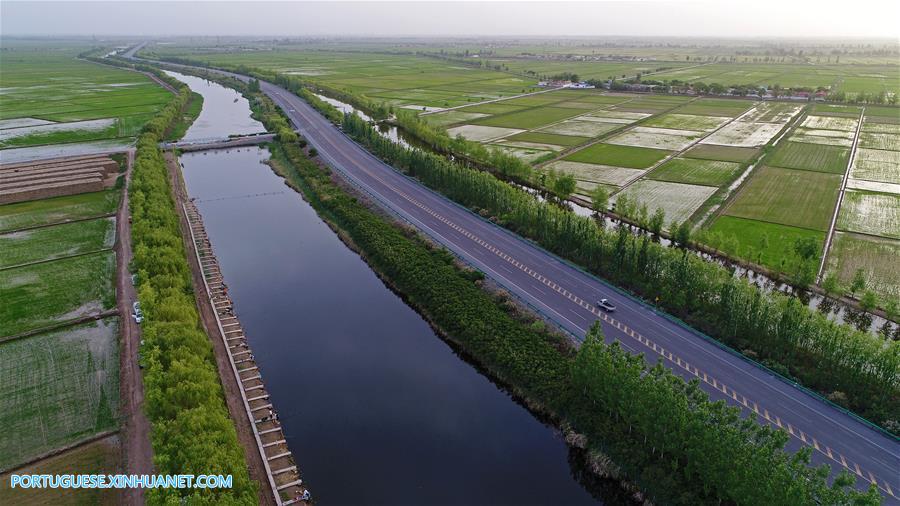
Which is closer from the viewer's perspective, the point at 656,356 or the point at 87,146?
the point at 656,356

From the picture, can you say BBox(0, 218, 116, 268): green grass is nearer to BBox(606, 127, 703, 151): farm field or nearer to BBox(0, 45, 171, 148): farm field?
BBox(0, 45, 171, 148): farm field

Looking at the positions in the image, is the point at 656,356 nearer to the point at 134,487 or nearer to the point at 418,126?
the point at 134,487

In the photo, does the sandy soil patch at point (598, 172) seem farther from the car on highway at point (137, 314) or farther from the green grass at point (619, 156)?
the car on highway at point (137, 314)

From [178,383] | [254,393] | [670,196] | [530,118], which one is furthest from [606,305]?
[530,118]

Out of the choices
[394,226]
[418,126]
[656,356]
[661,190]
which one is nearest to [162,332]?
[394,226]

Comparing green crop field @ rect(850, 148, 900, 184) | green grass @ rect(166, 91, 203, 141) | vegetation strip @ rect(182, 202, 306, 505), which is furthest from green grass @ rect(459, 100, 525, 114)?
vegetation strip @ rect(182, 202, 306, 505)

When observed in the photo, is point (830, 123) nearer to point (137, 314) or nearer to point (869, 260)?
point (869, 260)

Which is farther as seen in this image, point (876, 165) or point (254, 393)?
point (876, 165)

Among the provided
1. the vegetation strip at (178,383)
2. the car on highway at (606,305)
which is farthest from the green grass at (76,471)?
the car on highway at (606,305)
